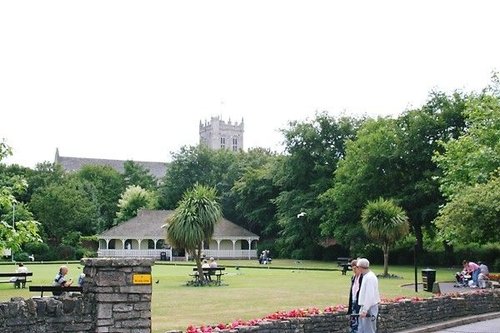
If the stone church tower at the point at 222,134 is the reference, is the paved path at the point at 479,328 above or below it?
below

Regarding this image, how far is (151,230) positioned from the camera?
74812mm

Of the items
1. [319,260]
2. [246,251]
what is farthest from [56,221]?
[319,260]

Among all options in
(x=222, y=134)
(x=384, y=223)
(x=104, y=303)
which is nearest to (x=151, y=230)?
(x=384, y=223)

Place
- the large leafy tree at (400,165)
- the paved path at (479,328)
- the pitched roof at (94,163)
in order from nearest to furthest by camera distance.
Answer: the paved path at (479,328) < the large leafy tree at (400,165) < the pitched roof at (94,163)

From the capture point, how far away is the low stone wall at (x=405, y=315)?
13.0 m

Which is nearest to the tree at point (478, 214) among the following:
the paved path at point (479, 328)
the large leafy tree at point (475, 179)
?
the large leafy tree at point (475, 179)

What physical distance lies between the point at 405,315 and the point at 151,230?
196 ft

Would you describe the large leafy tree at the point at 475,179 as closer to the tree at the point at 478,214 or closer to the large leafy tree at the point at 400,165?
the tree at the point at 478,214

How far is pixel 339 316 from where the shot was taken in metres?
14.5

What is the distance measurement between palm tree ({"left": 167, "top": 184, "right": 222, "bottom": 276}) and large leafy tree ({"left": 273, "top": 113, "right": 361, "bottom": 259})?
32674 millimetres

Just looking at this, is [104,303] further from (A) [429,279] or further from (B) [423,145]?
(B) [423,145]

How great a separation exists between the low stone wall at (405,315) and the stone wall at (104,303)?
189 cm

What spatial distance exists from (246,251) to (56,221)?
831 inches

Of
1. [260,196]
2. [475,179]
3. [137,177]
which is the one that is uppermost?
[137,177]
